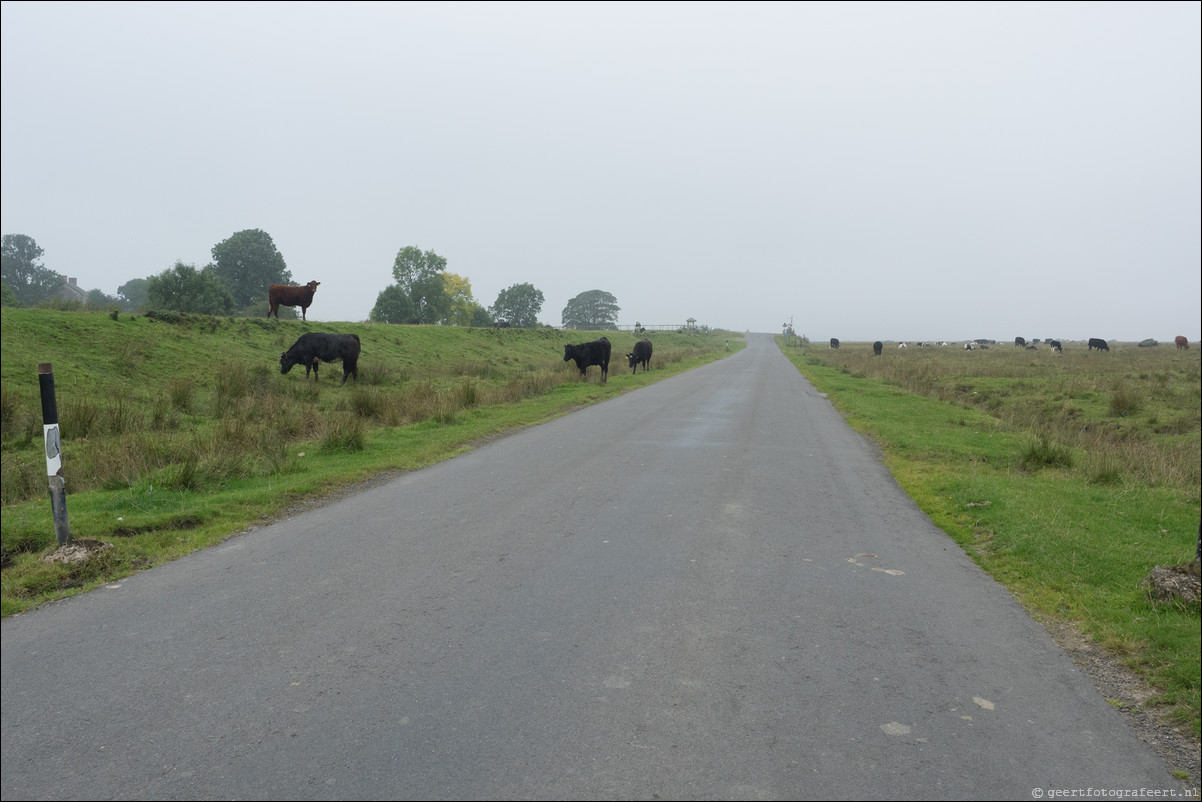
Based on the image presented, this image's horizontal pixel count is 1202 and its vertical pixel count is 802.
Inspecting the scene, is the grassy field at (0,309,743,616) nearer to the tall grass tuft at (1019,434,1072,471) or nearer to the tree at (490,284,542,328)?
the tall grass tuft at (1019,434,1072,471)

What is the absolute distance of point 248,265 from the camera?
6512cm

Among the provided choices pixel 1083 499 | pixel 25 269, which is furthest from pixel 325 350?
pixel 25 269

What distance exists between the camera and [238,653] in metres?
4.20

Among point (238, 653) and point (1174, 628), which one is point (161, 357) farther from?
point (1174, 628)

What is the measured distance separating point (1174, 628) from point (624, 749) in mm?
4074

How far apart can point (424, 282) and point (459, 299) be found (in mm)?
15523

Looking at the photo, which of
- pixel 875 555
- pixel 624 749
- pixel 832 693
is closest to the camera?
pixel 624 749

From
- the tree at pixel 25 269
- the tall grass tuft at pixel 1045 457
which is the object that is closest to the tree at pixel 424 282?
the tree at pixel 25 269

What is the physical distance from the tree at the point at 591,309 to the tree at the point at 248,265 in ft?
343

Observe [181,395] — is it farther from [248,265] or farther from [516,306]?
[516,306]

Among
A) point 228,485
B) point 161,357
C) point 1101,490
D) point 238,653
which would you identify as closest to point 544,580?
point 238,653

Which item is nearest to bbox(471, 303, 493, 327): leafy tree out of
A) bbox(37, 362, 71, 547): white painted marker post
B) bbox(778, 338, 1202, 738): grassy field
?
bbox(778, 338, 1202, 738): grassy field

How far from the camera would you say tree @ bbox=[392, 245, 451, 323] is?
3693 inches

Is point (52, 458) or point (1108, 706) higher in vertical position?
point (52, 458)
